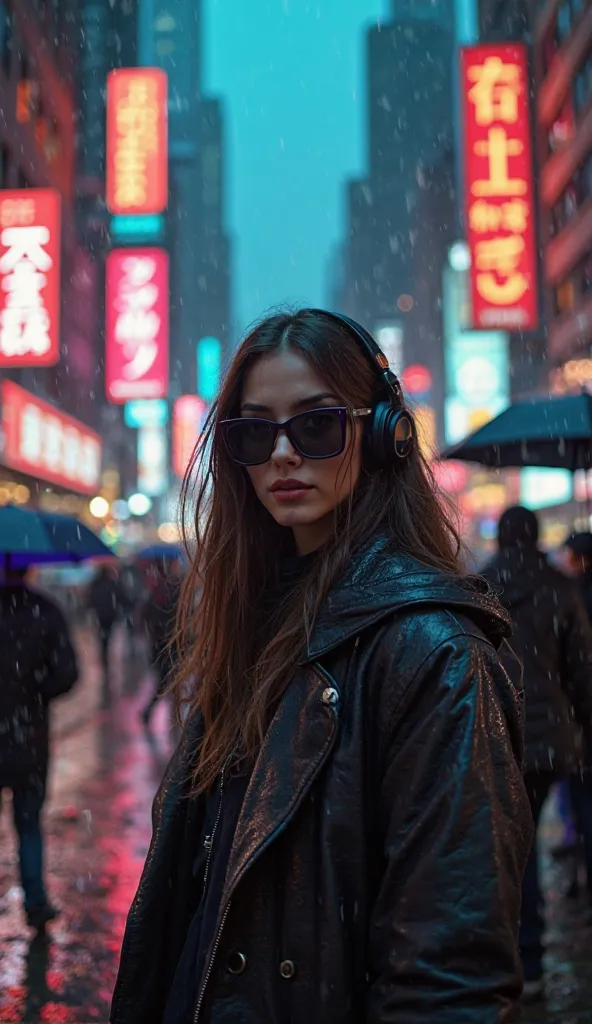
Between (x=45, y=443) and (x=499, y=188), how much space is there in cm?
1529

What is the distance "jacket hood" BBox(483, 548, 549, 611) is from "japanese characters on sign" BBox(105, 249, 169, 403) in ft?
63.0

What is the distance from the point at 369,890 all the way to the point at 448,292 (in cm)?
9785

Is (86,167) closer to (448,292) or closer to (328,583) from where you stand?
(448,292)

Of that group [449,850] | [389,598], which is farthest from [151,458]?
[449,850]

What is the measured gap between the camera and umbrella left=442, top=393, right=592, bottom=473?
19.9ft

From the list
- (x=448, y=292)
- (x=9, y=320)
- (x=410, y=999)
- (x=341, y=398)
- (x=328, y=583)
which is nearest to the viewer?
(x=410, y=999)

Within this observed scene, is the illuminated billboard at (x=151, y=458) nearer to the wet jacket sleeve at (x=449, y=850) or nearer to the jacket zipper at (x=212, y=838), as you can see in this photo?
the jacket zipper at (x=212, y=838)

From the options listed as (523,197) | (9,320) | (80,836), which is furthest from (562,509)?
(80,836)

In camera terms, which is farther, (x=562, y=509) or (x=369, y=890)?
(x=562, y=509)

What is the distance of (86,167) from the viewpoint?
83875mm

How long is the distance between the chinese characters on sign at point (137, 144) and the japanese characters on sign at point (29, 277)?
579cm

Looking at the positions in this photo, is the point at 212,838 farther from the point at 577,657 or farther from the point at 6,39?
the point at 6,39

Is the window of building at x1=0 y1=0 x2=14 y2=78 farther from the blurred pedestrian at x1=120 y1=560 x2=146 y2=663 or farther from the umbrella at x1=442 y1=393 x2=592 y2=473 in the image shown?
the umbrella at x1=442 y1=393 x2=592 y2=473

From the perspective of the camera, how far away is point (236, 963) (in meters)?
1.55
